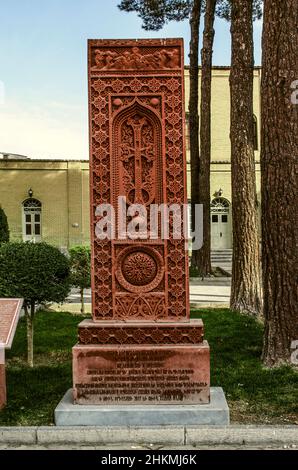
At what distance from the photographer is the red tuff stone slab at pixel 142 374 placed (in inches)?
221

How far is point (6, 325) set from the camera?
20.6 ft

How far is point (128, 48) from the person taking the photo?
5.80m

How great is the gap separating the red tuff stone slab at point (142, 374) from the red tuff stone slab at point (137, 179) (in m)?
0.11

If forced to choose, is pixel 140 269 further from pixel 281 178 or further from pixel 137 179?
pixel 281 178

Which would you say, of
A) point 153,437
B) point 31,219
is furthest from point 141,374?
point 31,219

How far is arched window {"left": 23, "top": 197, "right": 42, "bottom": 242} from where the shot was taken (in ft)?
114

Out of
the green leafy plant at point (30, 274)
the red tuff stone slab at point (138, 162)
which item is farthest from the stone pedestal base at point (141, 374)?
the green leafy plant at point (30, 274)

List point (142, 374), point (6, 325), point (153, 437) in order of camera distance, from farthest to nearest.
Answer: point (6, 325) < point (142, 374) < point (153, 437)

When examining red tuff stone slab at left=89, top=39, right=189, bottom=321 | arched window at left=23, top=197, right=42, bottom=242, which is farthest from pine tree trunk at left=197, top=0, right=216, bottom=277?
red tuff stone slab at left=89, top=39, right=189, bottom=321

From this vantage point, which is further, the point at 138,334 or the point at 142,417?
the point at 138,334

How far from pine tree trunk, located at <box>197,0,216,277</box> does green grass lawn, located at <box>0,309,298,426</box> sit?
39.5 feet

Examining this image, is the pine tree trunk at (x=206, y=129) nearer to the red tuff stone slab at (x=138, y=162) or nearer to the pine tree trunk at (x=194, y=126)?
the pine tree trunk at (x=194, y=126)

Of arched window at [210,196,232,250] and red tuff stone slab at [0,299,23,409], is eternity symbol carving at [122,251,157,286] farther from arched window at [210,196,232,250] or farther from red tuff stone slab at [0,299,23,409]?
arched window at [210,196,232,250]

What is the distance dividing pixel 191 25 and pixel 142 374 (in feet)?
66.9
